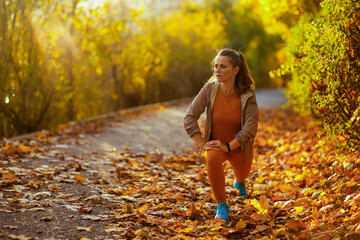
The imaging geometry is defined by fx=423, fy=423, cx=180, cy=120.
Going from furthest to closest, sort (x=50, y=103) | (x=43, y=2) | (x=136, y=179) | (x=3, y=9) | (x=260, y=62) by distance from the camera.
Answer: (x=260, y=62)
(x=50, y=103)
(x=43, y=2)
(x=3, y=9)
(x=136, y=179)

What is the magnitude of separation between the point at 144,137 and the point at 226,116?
4845 millimetres

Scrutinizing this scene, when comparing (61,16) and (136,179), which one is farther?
(61,16)

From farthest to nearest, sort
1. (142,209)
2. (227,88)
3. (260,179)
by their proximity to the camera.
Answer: (260,179), (227,88), (142,209)

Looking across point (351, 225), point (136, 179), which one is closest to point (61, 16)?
point (136, 179)

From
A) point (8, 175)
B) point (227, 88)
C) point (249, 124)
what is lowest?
point (8, 175)

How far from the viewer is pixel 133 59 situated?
14398 mm

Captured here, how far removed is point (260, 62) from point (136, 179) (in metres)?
30.5

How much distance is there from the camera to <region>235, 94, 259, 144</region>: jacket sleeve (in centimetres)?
403

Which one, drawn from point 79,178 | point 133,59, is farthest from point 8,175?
point 133,59

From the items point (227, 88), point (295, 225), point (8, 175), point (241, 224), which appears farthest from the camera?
point (8, 175)

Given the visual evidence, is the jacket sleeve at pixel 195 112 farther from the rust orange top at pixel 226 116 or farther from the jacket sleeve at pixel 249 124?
the jacket sleeve at pixel 249 124

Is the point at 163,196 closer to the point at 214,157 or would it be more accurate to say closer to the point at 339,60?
the point at 214,157

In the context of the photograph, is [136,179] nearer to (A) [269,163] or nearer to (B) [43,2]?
(A) [269,163]

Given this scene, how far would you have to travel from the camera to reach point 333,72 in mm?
4336
